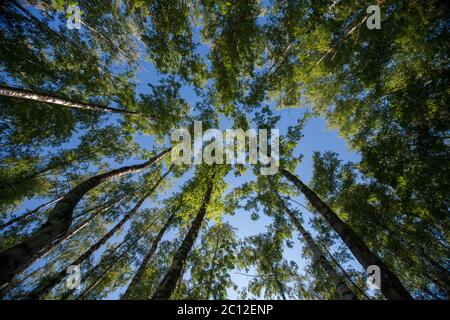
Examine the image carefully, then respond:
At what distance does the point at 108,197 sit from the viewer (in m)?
14.1

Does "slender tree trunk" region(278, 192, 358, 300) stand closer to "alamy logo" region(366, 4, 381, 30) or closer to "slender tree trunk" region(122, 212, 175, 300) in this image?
"slender tree trunk" region(122, 212, 175, 300)

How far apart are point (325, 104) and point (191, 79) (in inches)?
393

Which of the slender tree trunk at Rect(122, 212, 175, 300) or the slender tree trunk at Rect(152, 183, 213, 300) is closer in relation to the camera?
the slender tree trunk at Rect(152, 183, 213, 300)

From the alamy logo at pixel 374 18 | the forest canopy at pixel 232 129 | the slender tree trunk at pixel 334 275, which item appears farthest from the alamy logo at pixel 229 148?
the alamy logo at pixel 374 18

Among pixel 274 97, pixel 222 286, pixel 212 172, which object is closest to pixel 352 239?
pixel 222 286

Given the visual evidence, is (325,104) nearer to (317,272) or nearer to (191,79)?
(191,79)

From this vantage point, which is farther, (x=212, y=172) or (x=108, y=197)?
(x=108, y=197)

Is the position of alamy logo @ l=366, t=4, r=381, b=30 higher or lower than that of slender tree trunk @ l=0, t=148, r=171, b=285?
higher

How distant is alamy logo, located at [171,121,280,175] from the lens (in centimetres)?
1073

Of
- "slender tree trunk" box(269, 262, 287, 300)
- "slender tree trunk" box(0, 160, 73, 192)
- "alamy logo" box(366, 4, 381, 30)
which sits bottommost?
"slender tree trunk" box(269, 262, 287, 300)

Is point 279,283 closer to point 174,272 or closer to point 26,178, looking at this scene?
point 174,272

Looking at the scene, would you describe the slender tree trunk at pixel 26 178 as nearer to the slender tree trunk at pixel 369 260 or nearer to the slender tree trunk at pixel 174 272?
the slender tree trunk at pixel 174 272

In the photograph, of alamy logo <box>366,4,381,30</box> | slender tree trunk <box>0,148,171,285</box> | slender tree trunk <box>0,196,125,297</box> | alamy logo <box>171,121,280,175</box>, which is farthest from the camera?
alamy logo <box>171,121,280,175</box>

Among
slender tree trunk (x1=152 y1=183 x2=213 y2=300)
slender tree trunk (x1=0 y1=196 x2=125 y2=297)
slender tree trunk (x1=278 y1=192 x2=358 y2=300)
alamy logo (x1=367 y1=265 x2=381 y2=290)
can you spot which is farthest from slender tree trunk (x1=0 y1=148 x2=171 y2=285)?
slender tree trunk (x1=278 y1=192 x2=358 y2=300)
